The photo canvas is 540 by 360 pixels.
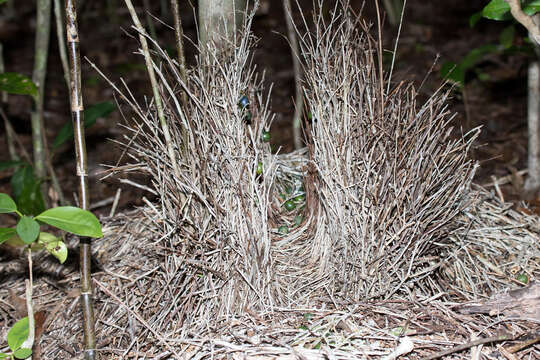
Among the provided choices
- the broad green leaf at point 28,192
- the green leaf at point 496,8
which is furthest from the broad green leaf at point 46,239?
the green leaf at point 496,8

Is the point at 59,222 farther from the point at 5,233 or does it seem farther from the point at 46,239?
the point at 46,239

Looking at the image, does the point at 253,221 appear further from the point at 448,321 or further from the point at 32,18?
the point at 32,18

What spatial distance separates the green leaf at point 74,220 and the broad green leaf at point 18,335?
35cm

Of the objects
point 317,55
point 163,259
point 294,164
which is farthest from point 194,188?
point 294,164

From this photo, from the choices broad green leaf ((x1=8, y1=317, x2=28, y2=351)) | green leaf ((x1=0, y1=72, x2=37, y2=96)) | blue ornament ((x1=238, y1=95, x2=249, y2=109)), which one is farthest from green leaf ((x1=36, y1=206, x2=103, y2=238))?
green leaf ((x1=0, y1=72, x2=37, y2=96))

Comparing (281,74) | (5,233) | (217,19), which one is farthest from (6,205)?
(281,74)

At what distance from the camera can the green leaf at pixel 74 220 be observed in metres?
1.45

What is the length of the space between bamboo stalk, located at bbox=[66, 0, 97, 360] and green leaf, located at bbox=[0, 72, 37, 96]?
37.1 inches

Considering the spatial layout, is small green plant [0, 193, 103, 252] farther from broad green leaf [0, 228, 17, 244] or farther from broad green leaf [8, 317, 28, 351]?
broad green leaf [8, 317, 28, 351]

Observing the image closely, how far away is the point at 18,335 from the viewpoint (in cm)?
160

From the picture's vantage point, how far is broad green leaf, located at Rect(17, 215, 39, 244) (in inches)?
56.9

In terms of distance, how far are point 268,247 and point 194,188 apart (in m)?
0.29

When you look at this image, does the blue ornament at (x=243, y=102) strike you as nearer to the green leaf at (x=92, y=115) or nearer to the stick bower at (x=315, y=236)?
the stick bower at (x=315, y=236)

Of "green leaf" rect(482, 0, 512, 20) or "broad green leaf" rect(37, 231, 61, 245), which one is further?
"broad green leaf" rect(37, 231, 61, 245)
